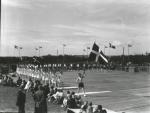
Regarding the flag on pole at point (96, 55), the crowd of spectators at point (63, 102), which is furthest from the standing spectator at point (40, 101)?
the flag on pole at point (96, 55)

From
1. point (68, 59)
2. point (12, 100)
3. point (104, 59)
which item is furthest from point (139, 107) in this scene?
point (68, 59)

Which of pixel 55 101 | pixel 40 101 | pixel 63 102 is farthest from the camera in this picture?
pixel 55 101

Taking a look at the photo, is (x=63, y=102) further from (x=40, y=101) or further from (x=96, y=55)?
(x=40, y=101)

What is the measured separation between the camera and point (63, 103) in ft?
55.0

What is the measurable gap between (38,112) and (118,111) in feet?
13.3

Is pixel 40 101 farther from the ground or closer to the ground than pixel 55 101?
farther from the ground

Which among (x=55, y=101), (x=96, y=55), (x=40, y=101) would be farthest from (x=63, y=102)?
(x=40, y=101)

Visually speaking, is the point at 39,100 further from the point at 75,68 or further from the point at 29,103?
the point at 75,68

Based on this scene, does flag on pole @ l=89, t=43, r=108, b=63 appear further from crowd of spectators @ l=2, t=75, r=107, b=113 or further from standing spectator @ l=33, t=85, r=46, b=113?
standing spectator @ l=33, t=85, r=46, b=113

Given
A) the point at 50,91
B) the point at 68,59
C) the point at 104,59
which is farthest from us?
the point at 68,59

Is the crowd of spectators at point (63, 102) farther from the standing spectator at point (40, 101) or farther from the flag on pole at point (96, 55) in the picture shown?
the flag on pole at point (96, 55)

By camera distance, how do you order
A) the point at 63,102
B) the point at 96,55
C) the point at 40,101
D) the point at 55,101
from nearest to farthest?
the point at 40,101 → the point at 63,102 → the point at 96,55 → the point at 55,101

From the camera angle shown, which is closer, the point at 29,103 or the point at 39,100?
the point at 39,100

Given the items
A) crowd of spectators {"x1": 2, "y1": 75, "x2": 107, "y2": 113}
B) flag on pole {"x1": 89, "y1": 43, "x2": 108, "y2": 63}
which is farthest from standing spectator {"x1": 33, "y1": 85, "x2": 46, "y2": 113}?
flag on pole {"x1": 89, "y1": 43, "x2": 108, "y2": 63}
